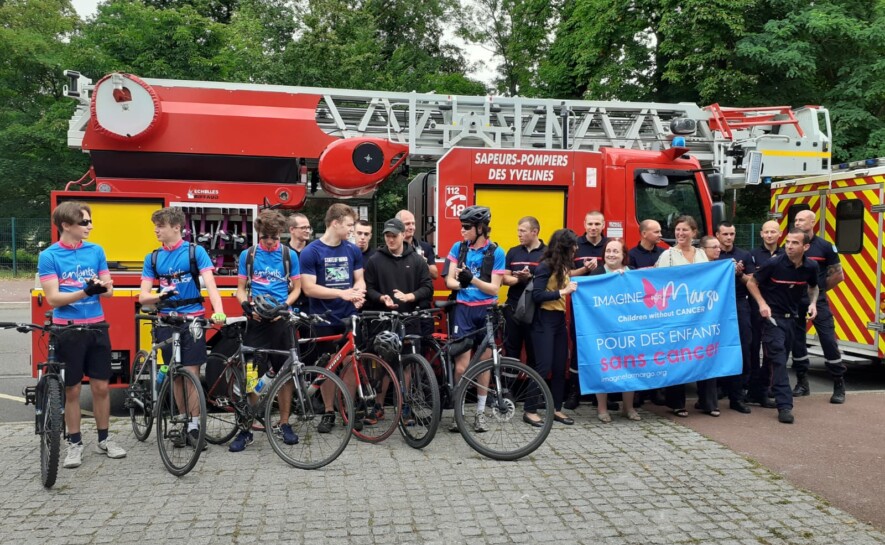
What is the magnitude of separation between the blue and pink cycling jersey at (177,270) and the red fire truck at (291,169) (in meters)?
1.19

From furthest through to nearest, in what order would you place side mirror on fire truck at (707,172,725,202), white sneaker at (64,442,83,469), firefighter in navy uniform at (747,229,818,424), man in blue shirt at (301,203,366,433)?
side mirror on fire truck at (707,172,725,202) < firefighter in navy uniform at (747,229,818,424) < man in blue shirt at (301,203,366,433) < white sneaker at (64,442,83,469)

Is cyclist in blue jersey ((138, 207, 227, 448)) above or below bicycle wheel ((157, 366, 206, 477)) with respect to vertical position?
above

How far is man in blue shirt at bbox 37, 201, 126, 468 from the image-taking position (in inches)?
209

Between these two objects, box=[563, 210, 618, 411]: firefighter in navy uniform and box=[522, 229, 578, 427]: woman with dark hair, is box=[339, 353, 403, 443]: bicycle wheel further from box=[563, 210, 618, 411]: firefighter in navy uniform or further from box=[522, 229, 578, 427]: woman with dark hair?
box=[563, 210, 618, 411]: firefighter in navy uniform

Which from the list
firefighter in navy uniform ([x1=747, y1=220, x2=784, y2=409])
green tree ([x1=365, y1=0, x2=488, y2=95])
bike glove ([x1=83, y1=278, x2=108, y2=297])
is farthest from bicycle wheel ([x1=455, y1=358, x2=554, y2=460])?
green tree ([x1=365, y1=0, x2=488, y2=95])

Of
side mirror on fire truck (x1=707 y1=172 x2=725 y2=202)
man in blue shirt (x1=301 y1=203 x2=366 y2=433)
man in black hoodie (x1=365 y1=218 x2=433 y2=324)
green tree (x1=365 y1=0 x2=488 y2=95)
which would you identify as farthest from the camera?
green tree (x1=365 y1=0 x2=488 y2=95)

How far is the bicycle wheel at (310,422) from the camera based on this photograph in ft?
17.5

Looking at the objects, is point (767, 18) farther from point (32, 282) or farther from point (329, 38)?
point (32, 282)

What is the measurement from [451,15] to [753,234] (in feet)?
69.0

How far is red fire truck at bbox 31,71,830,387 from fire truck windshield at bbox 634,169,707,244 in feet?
0.05

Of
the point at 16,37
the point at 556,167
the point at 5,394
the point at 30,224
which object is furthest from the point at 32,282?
the point at 556,167

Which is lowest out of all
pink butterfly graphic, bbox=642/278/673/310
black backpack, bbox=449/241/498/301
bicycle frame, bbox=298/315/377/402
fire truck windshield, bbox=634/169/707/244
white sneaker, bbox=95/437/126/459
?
white sneaker, bbox=95/437/126/459

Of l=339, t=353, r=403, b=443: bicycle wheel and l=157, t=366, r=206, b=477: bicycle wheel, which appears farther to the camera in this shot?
l=339, t=353, r=403, b=443: bicycle wheel

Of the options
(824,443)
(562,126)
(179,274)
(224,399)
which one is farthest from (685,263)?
(179,274)
